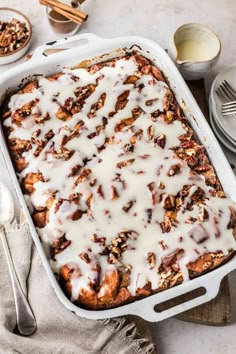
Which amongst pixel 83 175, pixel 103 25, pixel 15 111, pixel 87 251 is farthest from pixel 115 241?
pixel 103 25

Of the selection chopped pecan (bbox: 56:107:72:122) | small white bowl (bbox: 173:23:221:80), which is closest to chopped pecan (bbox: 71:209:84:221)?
chopped pecan (bbox: 56:107:72:122)

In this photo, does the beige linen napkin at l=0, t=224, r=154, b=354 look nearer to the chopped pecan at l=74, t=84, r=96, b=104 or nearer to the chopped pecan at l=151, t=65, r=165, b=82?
the chopped pecan at l=74, t=84, r=96, b=104

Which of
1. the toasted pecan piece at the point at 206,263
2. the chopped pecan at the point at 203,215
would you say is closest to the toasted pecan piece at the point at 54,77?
the chopped pecan at the point at 203,215

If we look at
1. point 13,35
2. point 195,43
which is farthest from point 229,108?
point 13,35

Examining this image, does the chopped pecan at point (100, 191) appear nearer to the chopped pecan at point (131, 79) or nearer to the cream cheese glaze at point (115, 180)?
the cream cheese glaze at point (115, 180)

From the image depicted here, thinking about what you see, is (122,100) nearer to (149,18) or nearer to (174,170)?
(174,170)
